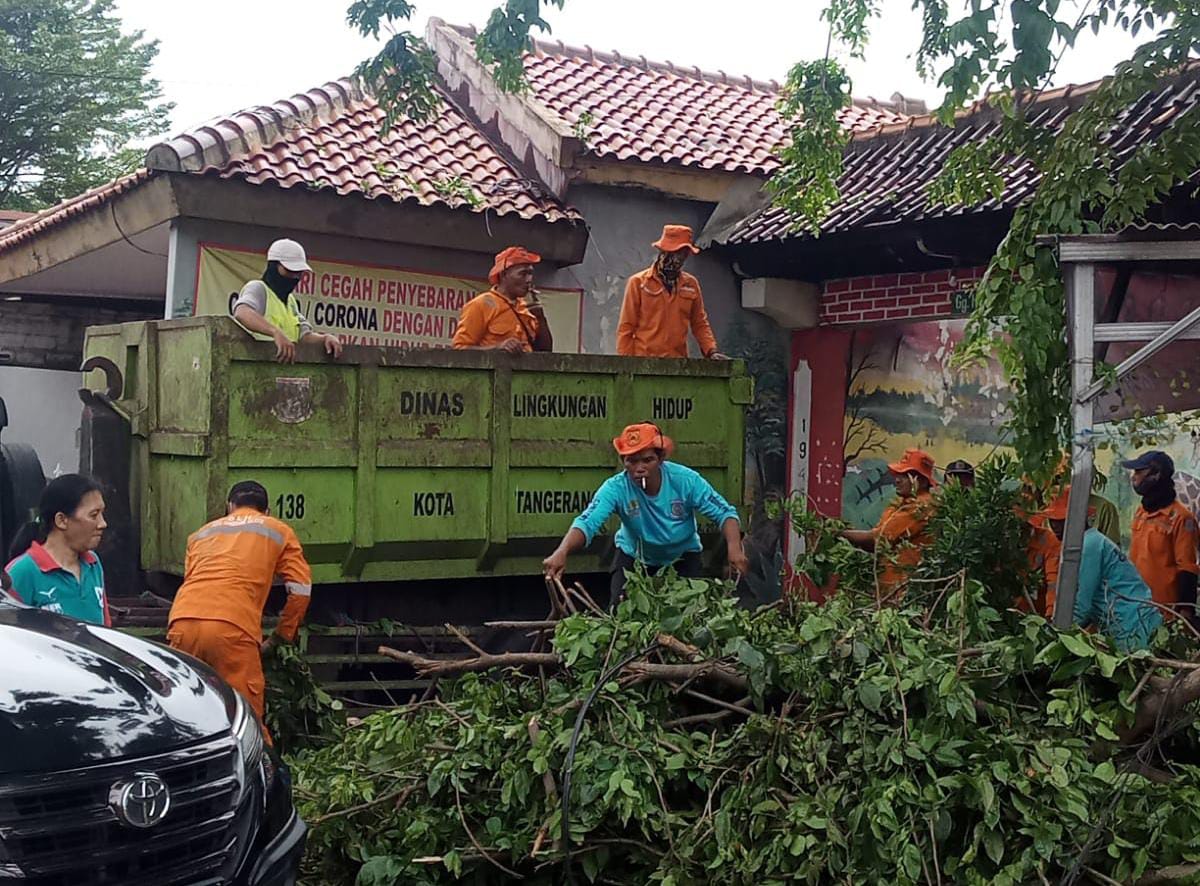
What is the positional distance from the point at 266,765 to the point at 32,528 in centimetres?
170

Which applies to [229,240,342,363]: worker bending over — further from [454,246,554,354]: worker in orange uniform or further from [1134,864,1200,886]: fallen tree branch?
[1134,864,1200,886]: fallen tree branch

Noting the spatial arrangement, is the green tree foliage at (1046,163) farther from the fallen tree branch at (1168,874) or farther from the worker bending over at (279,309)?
the worker bending over at (279,309)

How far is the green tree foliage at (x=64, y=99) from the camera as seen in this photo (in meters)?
24.3

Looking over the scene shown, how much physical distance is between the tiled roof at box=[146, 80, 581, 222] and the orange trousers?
478cm

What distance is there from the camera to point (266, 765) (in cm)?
414

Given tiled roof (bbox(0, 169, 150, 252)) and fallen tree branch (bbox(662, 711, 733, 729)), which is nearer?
fallen tree branch (bbox(662, 711, 733, 729))

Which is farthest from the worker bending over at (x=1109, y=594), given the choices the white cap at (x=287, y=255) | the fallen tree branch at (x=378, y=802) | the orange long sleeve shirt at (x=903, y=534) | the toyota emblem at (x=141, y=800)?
the white cap at (x=287, y=255)

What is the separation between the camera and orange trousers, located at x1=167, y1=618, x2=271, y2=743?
5637mm

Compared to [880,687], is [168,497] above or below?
above

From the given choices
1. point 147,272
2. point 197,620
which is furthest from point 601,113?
point 197,620

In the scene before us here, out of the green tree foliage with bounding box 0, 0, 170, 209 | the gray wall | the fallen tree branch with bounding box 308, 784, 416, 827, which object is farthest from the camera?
the green tree foliage with bounding box 0, 0, 170, 209

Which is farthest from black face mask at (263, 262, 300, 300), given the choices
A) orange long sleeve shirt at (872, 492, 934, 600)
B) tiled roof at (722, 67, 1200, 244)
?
tiled roof at (722, 67, 1200, 244)

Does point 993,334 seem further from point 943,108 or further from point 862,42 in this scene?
point 862,42

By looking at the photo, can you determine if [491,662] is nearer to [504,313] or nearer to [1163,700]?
[1163,700]
